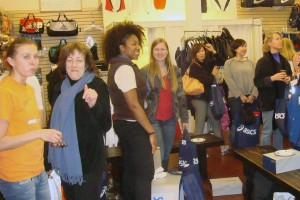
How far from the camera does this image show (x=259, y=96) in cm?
427

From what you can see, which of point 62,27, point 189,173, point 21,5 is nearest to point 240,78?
point 189,173

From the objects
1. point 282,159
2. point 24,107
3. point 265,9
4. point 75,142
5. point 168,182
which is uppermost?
point 265,9

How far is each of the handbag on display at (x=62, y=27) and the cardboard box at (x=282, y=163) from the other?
4905mm

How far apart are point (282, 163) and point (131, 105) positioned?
1.14 metres

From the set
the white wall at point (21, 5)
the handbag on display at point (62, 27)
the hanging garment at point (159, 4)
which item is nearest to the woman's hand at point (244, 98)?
the hanging garment at point (159, 4)

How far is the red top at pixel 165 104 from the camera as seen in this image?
3.33 m

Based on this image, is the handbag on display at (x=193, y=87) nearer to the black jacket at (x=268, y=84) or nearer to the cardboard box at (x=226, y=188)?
the black jacket at (x=268, y=84)

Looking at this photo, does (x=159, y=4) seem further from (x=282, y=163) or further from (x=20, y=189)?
(x=20, y=189)

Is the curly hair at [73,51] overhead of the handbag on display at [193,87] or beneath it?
overhead

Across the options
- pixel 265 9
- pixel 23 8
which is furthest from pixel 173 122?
pixel 265 9

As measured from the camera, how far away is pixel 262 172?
8.86 ft

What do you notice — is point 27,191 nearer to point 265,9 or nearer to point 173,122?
point 173,122

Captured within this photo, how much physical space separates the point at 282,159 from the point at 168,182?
900 mm

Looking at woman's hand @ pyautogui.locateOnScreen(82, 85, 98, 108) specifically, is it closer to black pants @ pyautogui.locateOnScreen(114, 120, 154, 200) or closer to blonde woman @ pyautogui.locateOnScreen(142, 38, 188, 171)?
black pants @ pyautogui.locateOnScreen(114, 120, 154, 200)
